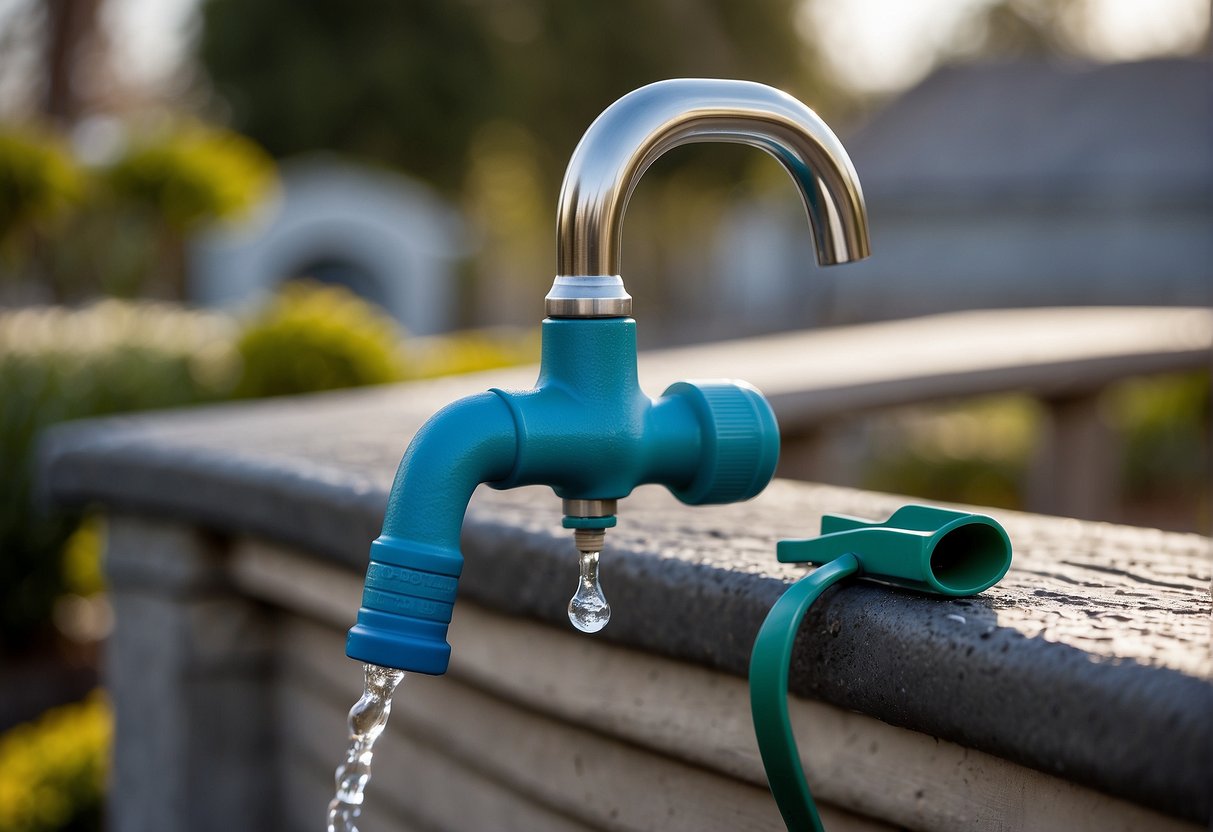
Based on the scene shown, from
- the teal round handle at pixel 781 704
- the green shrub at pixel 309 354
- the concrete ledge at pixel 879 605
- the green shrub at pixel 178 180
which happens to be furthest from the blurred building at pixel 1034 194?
the teal round handle at pixel 781 704

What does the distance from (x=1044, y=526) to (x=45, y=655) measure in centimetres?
478

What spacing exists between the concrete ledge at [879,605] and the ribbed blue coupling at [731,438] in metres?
0.11

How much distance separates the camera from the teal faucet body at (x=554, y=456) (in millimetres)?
870

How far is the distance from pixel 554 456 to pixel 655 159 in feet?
0.77

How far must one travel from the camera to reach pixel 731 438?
1.03 metres

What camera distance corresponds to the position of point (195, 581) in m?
2.13

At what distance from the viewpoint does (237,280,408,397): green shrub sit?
559 cm

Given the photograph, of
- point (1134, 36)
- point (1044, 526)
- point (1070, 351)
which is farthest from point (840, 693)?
point (1134, 36)

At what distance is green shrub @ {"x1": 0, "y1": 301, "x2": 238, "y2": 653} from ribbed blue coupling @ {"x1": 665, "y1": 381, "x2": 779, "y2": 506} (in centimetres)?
464

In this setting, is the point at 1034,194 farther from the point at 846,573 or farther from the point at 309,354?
the point at 846,573

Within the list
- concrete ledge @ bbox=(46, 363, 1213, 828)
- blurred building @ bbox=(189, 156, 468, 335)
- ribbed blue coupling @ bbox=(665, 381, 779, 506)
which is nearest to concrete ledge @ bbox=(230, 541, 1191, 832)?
concrete ledge @ bbox=(46, 363, 1213, 828)

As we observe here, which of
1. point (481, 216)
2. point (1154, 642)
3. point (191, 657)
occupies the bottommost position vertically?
point (191, 657)

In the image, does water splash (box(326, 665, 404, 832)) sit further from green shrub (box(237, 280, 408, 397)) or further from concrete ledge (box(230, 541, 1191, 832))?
green shrub (box(237, 280, 408, 397))

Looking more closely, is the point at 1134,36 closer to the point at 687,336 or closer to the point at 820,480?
the point at 687,336
